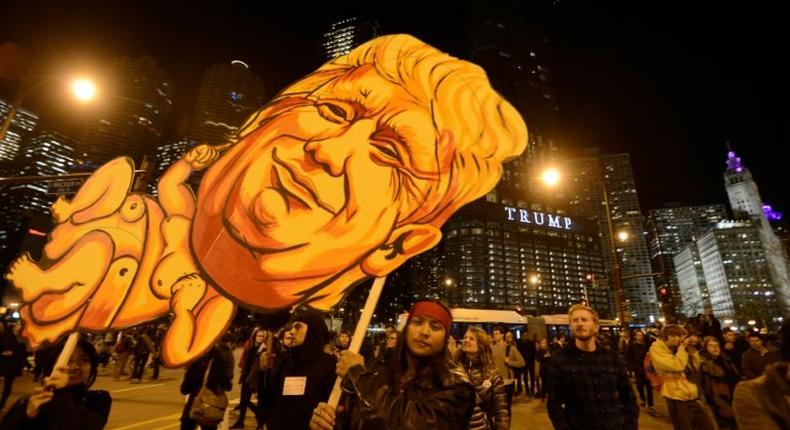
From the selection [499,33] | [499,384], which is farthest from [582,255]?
[499,384]

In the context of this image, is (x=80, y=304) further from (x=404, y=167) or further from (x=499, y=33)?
(x=499, y=33)

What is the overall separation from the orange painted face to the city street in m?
4.08

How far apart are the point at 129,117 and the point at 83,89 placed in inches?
3825

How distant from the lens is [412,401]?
6.49ft

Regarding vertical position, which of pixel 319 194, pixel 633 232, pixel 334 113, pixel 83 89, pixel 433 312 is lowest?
pixel 433 312

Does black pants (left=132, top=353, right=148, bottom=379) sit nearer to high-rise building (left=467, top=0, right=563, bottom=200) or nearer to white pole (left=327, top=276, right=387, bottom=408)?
white pole (left=327, top=276, right=387, bottom=408)

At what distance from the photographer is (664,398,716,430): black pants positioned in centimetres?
524

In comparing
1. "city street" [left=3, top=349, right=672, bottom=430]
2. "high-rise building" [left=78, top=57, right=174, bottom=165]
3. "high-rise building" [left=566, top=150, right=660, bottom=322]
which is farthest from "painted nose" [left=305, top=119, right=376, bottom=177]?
"high-rise building" [left=566, top=150, right=660, bottom=322]

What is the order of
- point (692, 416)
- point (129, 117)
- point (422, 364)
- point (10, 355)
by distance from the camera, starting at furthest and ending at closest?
point (129, 117) → point (10, 355) → point (692, 416) → point (422, 364)

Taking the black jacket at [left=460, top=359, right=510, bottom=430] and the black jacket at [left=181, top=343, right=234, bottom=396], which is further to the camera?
the black jacket at [left=181, top=343, right=234, bottom=396]

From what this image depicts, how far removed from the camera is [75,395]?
2.80 m

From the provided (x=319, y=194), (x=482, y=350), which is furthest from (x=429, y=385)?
(x=482, y=350)

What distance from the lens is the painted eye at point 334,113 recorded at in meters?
4.08

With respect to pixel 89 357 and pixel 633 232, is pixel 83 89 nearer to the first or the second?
pixel 89 357
